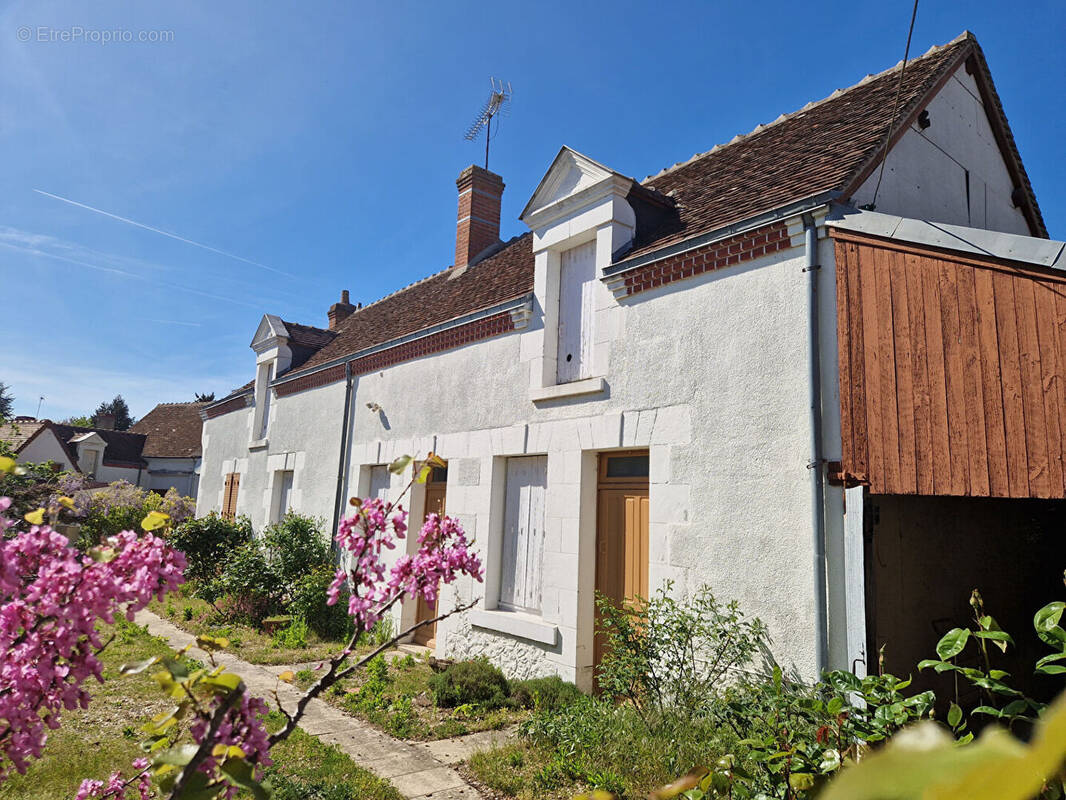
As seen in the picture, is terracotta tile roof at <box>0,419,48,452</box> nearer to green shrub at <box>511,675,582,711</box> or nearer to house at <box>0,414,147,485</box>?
house at <box>0,414,147,485</box>

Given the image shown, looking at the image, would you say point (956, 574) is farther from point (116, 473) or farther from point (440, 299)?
point (116, 473)

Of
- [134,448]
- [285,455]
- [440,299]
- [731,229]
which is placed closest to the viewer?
[731,229]

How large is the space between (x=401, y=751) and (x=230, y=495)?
1209cm

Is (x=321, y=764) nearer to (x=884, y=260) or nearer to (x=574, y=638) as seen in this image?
(x=574, y=638)

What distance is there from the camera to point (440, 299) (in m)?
11.6

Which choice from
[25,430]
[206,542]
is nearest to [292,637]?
[206,542]

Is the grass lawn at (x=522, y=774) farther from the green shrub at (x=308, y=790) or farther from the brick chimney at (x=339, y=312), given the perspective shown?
the brick chimney at (x=339, y=312)

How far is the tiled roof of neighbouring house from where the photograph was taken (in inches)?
236

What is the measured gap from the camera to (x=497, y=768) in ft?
16.5

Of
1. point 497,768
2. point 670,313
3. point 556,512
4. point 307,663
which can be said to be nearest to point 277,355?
point 307,663

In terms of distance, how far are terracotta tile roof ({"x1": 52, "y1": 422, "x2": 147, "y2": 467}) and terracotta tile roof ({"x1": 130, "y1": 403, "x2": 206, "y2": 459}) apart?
0.57 metres

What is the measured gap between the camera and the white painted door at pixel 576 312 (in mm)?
7651

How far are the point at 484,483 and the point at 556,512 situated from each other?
4.73 feet

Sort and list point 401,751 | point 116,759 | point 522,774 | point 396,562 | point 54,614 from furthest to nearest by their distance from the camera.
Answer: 1. point 401,751
2. point 116,759
3. point 522,774
4. point 396,562
5. point 54,614
